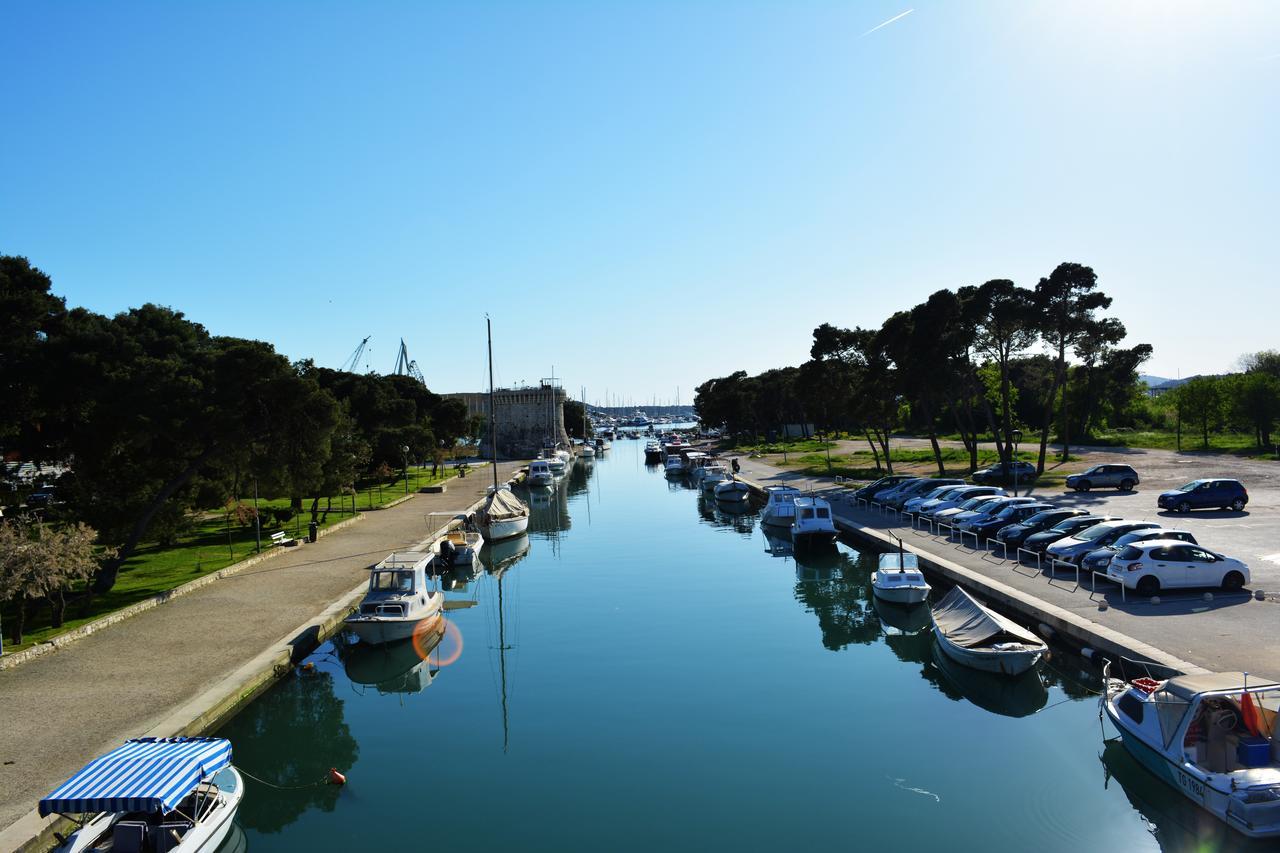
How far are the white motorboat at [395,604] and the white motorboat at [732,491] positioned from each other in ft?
110

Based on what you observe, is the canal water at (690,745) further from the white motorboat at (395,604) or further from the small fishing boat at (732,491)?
the small fishing boat at (732,491)

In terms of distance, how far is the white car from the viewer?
22.1 meters

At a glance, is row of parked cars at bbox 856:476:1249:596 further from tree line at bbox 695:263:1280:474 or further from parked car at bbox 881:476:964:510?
tree line at bbox 695:263:1280:474

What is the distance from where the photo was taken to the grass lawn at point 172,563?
75.4 ft

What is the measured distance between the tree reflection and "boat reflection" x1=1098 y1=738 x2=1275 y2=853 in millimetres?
14325

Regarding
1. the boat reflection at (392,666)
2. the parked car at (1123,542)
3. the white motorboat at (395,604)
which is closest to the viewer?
the boat reflection at (392,666)

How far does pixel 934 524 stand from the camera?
3772 centimetres

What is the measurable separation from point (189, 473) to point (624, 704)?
1752cm

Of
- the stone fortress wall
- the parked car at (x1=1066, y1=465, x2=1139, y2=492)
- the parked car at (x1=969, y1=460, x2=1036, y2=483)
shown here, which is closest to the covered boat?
the parked car at (x1=969, y1=460, x2=1036, y2=483)

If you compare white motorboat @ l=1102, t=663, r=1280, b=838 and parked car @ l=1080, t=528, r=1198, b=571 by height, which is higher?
parked car @ l=1080, t=528, r=1198, b=571

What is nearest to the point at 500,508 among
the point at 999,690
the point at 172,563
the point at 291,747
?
the point at 172,563

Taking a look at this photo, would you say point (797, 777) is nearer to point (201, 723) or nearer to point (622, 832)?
point (622, 832)

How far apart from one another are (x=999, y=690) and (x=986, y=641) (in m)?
1.20

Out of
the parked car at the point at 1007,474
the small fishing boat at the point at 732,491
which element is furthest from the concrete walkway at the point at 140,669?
the parked car at the point at 1007,474
